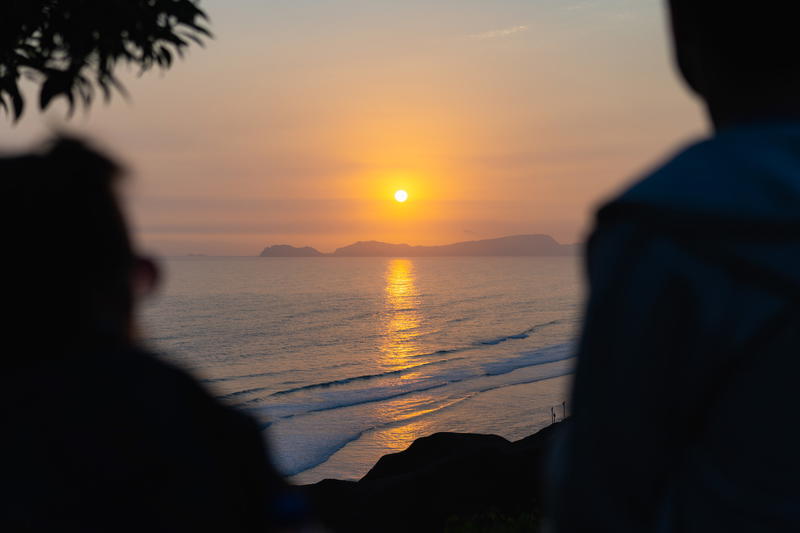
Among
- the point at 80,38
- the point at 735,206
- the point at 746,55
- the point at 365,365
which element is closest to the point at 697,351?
the point at 735,206

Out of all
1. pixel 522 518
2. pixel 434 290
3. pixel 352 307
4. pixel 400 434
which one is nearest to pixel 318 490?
pixel 522 518

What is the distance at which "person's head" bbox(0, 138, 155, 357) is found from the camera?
3.76 ft

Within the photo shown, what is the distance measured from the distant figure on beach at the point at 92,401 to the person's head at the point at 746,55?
2.77 ft

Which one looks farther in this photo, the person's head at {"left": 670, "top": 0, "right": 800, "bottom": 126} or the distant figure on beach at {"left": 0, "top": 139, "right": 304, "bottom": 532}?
the distant figure on beach at {"left": 0, "top": 139, "right": 304, "bottom": 532}

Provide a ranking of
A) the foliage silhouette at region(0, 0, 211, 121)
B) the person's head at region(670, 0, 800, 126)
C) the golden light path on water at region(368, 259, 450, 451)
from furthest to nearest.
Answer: the golden light path on water at region(368, 259, 450, 451)
the foliage silhouette at region(0, 0, 211, 121)
the person's head at region(670, 0, 800, 126)

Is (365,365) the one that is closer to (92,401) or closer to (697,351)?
(92,401)

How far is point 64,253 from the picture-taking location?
1.18m

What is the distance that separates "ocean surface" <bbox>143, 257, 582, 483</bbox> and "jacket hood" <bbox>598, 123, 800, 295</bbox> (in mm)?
751

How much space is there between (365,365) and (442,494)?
27.8m

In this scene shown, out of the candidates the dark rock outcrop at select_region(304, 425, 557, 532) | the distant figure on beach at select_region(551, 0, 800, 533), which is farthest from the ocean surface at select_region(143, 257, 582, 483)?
the dark rock outcrop at select_region(304, 425, 557, 532)

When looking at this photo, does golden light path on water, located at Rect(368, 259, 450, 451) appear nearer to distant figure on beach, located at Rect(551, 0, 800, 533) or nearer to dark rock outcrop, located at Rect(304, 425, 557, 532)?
dark rock outcrop, located at Rect(304, 425, 557, 532)

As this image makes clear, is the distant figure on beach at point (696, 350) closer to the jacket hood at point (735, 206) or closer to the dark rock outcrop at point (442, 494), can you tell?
the jacket hood at point (735, 206)

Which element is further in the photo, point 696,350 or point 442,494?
point 442,494

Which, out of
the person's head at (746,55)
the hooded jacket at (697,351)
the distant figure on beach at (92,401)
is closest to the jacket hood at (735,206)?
the hooded jacket at (697,351)
